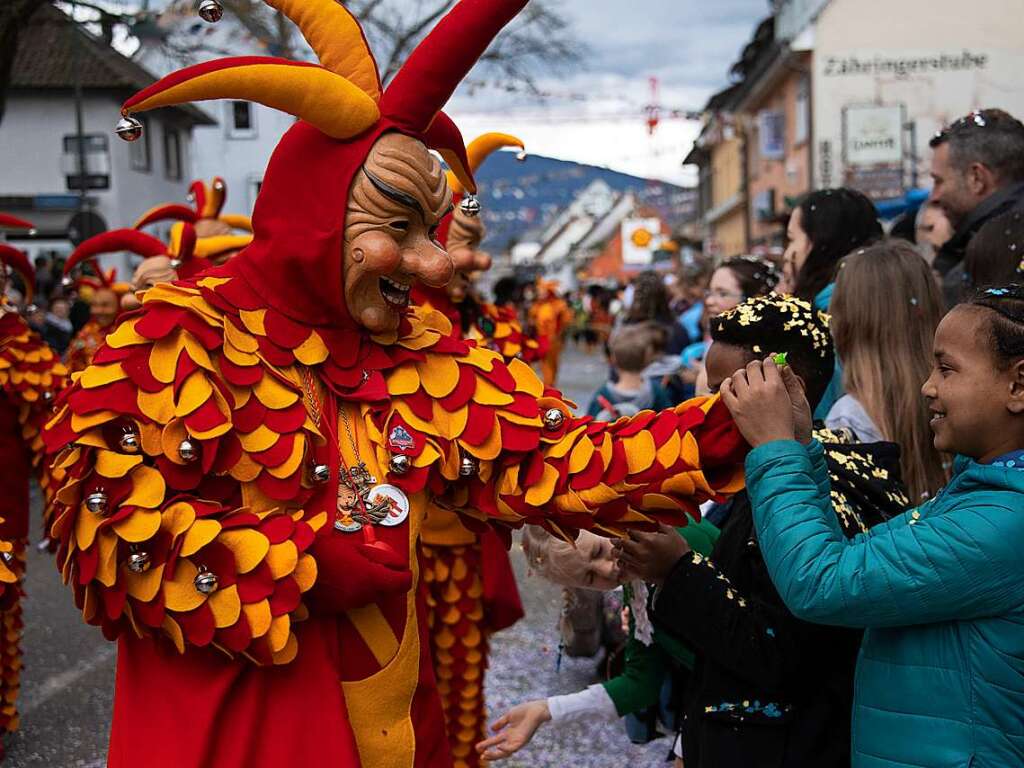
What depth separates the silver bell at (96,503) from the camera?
1729 millimetres

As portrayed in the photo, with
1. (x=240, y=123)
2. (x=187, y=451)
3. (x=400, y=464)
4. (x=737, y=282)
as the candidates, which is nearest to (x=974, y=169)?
(x=737, y=282)

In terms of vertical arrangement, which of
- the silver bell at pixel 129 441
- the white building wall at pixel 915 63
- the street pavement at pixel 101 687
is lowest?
the street pavement at pixel 101 687

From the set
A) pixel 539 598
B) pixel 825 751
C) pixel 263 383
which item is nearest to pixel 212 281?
pixel 263 383

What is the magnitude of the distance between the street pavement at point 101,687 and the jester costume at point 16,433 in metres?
0.24

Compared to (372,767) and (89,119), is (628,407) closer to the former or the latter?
(372,767)

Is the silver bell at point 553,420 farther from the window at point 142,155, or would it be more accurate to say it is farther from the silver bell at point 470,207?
the window at point 142,155

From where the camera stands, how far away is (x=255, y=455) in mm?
1896

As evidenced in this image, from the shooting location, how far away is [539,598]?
5.87m

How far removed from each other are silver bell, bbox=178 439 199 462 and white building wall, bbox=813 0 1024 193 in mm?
21229

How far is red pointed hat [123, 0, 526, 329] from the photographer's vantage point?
190 cm

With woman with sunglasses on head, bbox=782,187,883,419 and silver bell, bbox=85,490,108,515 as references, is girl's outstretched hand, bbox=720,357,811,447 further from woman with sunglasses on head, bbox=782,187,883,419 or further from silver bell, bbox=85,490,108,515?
woman with sunglasses on head, bbox=782,187,883,419

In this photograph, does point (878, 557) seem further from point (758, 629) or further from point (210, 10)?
point (210, 10)

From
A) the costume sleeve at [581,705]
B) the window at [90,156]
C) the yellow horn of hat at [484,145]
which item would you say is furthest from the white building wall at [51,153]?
the costume sleeve at [581,705]

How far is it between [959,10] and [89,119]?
19.0 metres
